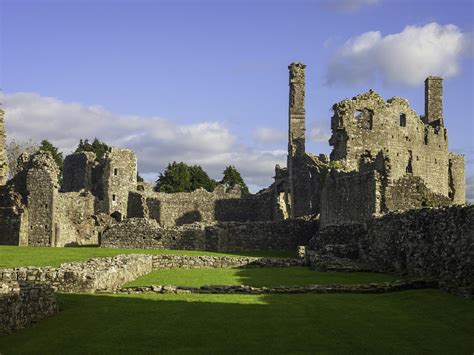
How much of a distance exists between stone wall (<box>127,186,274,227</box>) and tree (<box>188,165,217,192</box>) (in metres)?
36.3

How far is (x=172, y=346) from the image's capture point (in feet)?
42.9

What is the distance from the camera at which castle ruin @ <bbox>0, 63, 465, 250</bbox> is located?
39000 millimetres

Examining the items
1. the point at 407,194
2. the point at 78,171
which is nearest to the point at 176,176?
the point at 78,171

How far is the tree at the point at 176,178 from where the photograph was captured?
3810 inches

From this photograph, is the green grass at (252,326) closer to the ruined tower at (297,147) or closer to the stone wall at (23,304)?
the stone wall at (23,304)

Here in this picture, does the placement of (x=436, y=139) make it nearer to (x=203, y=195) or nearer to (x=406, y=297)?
(x=203, y=195)

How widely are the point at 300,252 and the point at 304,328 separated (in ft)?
72.9

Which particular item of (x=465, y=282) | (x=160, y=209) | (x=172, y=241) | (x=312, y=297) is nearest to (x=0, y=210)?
(x=172, y=241)

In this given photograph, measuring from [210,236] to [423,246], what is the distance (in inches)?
833

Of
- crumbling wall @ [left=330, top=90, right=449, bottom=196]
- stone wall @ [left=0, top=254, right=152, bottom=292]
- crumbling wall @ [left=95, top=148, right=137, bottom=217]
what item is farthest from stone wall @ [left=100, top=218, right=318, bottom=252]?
stone wall @ [left=0, top=254, right=152, bottom=292]

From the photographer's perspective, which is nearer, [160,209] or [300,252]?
[300,252]

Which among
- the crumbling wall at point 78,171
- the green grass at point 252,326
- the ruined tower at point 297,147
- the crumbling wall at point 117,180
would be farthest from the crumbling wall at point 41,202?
the green grass at point 252,326

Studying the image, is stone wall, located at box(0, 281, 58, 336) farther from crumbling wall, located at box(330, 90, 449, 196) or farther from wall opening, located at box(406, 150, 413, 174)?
wall opening, located at box(406, 150, 413, 174)

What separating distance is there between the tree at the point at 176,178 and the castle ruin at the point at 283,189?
2824 centimetres
